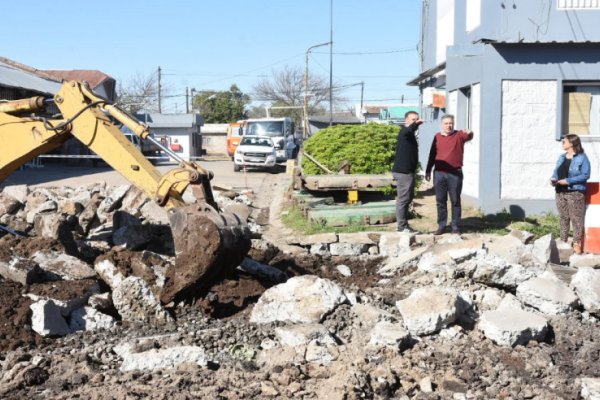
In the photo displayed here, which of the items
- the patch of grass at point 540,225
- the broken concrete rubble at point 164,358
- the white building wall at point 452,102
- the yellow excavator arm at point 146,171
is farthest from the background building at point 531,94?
the broken concrete rubble at point 164,358

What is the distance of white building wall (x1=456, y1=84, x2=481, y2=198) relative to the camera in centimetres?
1559

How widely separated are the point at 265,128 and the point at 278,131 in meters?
0.66

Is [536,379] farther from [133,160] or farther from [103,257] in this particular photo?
[103,257]

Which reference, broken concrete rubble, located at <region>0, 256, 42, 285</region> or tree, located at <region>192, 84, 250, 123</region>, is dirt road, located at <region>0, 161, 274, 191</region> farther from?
tree, located at <region>192, 84, 250, 123</region>

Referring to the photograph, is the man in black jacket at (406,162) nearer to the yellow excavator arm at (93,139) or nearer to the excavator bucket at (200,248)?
the yellow excavator arm at (93,139)

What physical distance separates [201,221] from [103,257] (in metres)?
2.19

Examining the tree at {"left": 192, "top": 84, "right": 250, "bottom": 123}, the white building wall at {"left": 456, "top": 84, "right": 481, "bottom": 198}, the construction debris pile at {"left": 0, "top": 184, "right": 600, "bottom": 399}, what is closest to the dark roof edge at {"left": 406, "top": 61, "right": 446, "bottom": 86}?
the white building wall at {"left": 456, "top": 84, "right": 481, "bottom": 198}

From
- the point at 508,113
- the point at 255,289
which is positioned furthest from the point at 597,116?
the point at 255,289

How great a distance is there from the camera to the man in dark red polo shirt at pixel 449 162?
484 inches

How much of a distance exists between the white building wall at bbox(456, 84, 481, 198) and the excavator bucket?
28.0 feet

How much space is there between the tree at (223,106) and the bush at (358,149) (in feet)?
212

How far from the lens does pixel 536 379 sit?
253 inches

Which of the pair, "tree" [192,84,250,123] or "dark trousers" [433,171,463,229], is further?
"tree" [192,84,250,123]

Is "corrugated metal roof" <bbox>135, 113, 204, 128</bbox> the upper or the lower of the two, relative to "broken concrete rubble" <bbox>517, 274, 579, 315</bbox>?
upper
